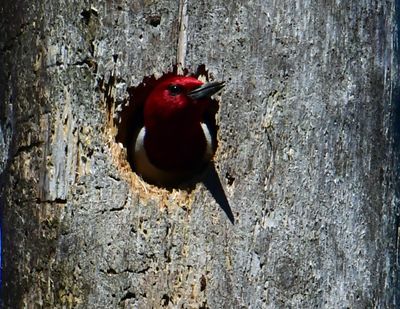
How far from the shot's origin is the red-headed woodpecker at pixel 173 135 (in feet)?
15.8

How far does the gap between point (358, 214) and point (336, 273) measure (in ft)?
0.83

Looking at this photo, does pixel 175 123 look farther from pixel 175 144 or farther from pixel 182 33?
pixel 182 33

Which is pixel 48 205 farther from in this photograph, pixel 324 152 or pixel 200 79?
pixel 324 152

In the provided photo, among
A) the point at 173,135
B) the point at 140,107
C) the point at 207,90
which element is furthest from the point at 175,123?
the point at 207,90

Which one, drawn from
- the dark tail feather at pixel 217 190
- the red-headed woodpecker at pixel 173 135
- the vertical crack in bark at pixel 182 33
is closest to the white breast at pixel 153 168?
the red-headed woodpecker at pixel 173 135

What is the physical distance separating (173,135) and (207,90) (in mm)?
626

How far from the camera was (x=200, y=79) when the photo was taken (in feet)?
15.4

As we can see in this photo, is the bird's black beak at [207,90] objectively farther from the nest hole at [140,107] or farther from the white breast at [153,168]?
the white breast at [153,168]

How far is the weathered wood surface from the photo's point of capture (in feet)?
14.7

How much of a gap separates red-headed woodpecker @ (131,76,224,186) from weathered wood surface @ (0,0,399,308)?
199mm

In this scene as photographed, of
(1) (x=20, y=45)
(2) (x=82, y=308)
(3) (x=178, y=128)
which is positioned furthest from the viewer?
(3) (x=178, y=128)

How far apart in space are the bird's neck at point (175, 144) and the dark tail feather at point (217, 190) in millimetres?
415

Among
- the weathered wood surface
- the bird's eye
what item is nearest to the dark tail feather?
the weathered wood surface

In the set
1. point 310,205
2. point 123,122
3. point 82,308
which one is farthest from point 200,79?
point 82,308
